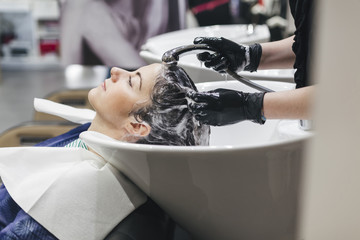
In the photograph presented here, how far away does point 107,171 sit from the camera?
0.92m

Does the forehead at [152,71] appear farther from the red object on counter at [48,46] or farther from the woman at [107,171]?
the red object on counter at [48,46]

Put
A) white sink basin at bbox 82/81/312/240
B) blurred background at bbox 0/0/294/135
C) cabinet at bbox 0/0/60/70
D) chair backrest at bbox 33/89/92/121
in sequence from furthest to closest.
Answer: cabinet at bbox 0/0/60/70, blurred background at bbox 0/0/294/135, chair backrest at bbox 33/89/92/121, white sink basin at bbox 82/81/312/240

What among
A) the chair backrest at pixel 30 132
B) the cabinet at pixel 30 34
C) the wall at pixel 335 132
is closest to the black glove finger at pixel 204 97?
the wall at pixel 335 132

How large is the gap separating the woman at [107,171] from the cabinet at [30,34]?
3.66 meters

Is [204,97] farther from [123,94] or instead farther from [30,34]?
[30,34]

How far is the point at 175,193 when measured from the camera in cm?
85

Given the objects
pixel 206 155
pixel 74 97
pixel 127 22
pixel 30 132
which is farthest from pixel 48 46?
pixel 206 155

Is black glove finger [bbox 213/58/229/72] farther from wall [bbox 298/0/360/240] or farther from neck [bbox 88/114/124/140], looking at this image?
wall [bbox 298/0/360/240]

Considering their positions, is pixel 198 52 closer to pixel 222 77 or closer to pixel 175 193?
pixel 222 77

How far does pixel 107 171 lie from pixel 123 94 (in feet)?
0.64

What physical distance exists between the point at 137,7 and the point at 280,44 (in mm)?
1527

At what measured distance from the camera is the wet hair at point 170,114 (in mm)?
985

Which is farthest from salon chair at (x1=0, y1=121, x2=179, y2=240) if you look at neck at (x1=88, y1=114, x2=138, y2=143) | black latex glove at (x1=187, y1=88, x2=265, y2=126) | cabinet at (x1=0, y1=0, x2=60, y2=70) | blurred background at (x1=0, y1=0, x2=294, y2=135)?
cabinet at (x1=0, y1=0, x2=60, y2=70)

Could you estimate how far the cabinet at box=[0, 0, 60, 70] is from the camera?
177 inches
